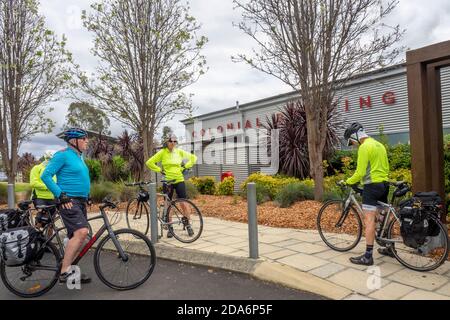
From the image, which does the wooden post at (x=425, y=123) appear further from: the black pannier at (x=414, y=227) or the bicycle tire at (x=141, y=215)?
the bicycle tire at (x=141, y=215)

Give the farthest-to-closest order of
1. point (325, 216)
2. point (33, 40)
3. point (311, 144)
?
point (33, 40) → point (311, 144) → point (325, 216)

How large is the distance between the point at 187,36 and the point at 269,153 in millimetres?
5595

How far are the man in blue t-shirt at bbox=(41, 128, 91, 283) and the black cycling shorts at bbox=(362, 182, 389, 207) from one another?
3.47m

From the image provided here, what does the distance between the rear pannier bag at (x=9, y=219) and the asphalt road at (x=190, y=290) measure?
2.64 feet

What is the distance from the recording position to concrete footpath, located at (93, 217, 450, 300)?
398cm

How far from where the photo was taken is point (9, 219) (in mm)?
5188

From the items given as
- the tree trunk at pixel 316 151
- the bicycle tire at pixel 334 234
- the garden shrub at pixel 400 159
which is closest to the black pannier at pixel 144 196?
the bicycle tire at pixel 334 234

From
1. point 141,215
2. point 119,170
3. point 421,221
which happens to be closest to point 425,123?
point 421,221

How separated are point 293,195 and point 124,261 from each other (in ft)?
19.0

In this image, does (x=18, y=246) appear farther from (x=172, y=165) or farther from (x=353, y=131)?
(x=353, y=131)

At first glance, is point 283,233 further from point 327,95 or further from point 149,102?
point 149,102

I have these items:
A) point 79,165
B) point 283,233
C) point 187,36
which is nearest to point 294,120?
point 187,36

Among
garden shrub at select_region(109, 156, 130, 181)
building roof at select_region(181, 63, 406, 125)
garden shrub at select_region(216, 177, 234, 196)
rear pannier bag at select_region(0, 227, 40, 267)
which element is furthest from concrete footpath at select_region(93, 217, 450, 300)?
garden shrub at select_region(109, 156, 130, 181)
